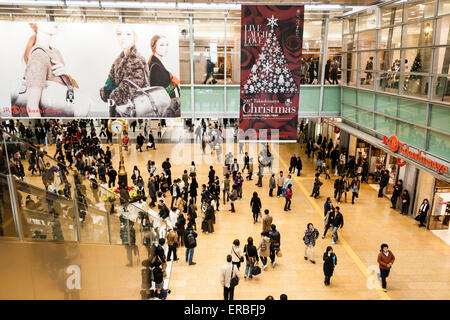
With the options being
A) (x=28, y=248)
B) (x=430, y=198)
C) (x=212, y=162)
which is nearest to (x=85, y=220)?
(x=28, y=248)

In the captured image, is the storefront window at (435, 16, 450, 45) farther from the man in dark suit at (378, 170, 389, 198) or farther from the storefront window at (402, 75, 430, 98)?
the man in dark suit at (378, 170, 389, 198)

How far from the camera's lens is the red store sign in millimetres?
10070

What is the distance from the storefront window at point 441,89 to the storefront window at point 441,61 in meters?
0.23

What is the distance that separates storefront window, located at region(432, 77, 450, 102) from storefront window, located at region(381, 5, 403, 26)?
3573 mm

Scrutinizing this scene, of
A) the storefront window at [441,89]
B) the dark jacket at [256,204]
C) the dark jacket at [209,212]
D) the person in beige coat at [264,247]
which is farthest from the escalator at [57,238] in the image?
the storefront window at [441,89]

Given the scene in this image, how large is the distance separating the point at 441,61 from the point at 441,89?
834mm

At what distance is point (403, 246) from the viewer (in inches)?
458

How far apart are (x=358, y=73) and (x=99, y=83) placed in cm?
1145

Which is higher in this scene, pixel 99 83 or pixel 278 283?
pixel 99 83

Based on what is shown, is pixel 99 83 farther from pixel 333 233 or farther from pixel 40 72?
pixel 333 233

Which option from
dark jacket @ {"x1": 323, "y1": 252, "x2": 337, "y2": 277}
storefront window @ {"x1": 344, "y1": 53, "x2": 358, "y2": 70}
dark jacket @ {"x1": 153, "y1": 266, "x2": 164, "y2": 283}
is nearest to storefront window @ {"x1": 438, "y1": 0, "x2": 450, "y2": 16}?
storefront window @ {"x1": 344, "y1": 53, "x2": 358, "y2": 70}

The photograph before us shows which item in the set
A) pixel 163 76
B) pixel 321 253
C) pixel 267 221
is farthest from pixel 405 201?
pixel 163 76

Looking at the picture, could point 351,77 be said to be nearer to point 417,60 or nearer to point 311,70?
point 311,70

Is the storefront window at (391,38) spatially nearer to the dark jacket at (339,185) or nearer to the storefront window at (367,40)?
the storefront window at (367,40)
